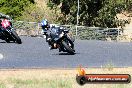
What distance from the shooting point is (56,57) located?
23438 millimetres

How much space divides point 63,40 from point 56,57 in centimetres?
131

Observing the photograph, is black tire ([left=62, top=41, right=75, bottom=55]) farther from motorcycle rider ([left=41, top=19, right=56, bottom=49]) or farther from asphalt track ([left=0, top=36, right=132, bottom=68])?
motorcycle rider ([left=41, top=19, right=56, bottom=49])

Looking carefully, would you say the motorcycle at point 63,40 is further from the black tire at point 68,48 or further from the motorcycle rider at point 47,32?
the motorcycle rider at point 47,32

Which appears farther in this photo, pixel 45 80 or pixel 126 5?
pixel 126 5

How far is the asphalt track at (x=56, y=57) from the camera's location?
20.8 m

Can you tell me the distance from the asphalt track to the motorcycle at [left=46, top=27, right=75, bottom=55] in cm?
32

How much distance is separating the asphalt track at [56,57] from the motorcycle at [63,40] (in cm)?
32

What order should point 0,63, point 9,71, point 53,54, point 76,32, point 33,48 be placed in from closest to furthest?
point 9,71, point 0,63, point 53,54, point 33,48, point 76,32

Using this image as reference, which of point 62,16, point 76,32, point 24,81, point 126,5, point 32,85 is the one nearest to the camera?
point 32,85

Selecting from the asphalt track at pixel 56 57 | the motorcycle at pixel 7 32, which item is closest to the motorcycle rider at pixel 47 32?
the asphalt track at pixel 56 57

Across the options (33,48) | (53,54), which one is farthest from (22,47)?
(53,54)

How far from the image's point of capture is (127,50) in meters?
27.6

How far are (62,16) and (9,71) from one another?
32.9 meters

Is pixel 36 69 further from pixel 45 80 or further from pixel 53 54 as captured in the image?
pixel 53 54
